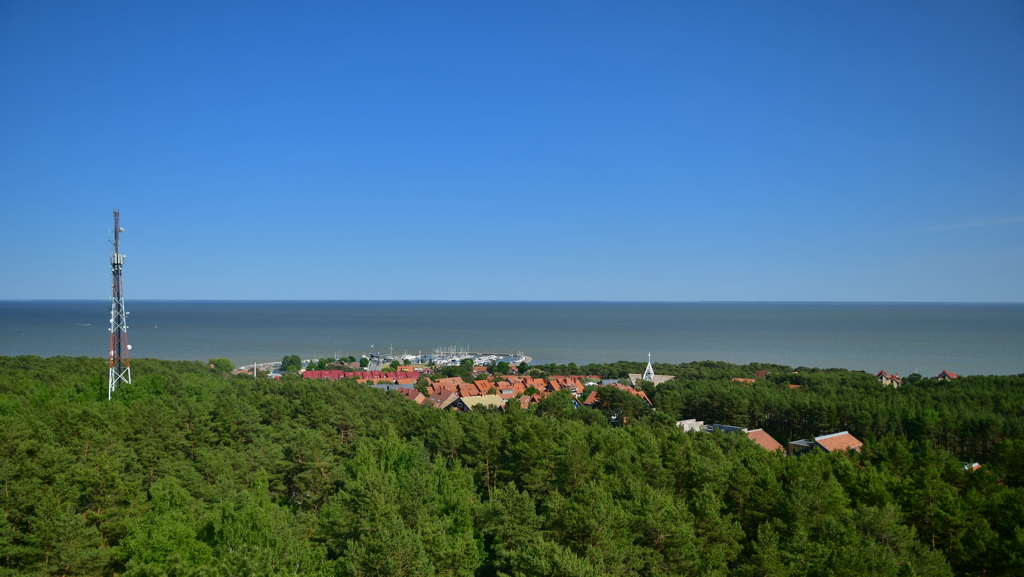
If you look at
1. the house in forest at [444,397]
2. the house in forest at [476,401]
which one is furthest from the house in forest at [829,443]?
the house in forest at [444,397]

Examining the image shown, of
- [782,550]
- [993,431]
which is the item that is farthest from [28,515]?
[993,431]

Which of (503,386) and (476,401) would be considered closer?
(476,401)

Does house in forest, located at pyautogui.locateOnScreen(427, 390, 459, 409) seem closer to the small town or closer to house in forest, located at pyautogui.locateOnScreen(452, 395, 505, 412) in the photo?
the small town

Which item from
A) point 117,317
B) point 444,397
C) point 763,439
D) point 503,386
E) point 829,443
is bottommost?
point 444,397

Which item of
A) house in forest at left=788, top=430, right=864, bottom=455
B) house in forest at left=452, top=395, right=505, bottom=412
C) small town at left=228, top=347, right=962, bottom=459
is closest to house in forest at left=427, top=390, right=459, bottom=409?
small town at left=228, top=347, right=962, bottom=459

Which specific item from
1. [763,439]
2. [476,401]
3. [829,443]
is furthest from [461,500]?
[476,401]

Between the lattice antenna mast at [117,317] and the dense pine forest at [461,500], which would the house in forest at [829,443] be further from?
the lattice antenna mast at [117,317]

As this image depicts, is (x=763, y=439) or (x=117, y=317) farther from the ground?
(x=117, y=317)

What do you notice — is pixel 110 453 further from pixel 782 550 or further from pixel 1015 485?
pixel 1015 485

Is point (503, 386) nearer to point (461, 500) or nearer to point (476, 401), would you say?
point (476, 401)
